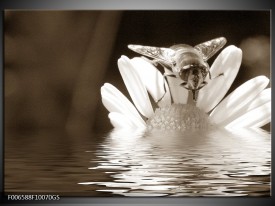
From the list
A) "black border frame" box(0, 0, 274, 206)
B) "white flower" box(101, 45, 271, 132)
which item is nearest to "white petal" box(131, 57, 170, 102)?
"white flower" box(101, 45, 271, 132)

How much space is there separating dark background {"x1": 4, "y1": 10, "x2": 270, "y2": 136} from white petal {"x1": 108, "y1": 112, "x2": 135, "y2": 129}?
0.02 meters

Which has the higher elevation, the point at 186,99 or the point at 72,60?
the point at 72,60

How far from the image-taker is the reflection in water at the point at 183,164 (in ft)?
6.35

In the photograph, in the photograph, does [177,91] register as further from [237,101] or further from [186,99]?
[237,101]

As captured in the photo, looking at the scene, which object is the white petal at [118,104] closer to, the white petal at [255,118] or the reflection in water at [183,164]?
the reflection in water at [183,164]

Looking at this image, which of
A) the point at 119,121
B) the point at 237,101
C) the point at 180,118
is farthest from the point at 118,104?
the point at 237,101

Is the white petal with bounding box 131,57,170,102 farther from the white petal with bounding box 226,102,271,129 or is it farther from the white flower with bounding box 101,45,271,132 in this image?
the white petal with bounding box 226,102,271,129

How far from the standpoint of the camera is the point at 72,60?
6.51ft

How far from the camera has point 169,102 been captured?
1.95 metres

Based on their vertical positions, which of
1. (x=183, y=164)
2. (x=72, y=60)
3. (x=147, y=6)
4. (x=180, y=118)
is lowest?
(x=183, y=164)

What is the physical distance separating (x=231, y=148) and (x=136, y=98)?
0.25m

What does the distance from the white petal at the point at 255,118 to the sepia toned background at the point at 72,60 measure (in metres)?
0.08

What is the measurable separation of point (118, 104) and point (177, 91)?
0.14m

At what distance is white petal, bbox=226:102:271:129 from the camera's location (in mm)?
1941
